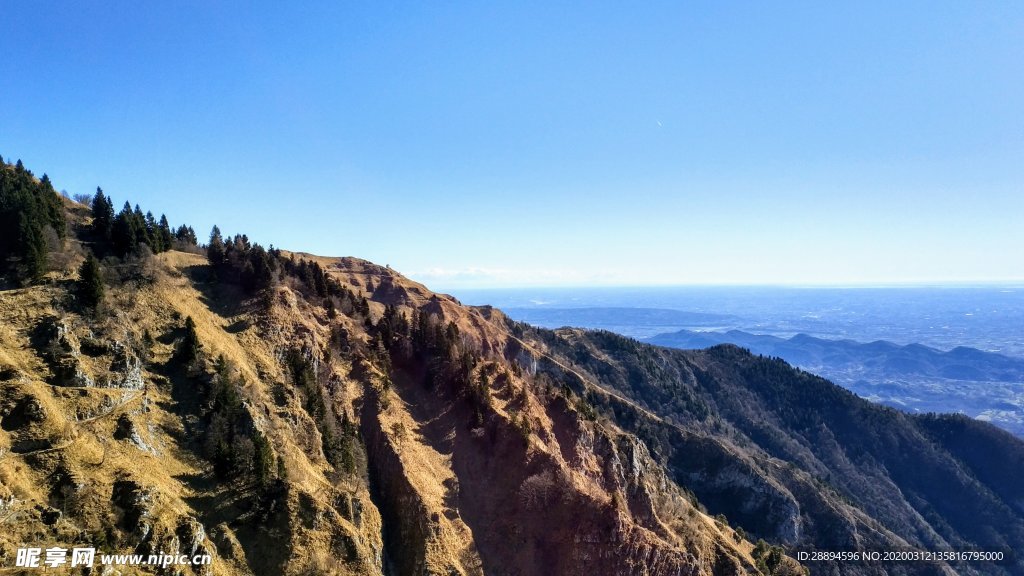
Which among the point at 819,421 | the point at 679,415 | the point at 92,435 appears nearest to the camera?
the point at 92,435

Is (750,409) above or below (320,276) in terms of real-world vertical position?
below

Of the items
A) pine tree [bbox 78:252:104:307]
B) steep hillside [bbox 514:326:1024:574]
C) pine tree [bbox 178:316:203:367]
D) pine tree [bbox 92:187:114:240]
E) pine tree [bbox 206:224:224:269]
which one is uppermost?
pine tree [bbox 92:187:114:240]

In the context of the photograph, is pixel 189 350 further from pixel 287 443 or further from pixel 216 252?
pixel 216 252

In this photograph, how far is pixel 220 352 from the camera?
Answer: 43.6m

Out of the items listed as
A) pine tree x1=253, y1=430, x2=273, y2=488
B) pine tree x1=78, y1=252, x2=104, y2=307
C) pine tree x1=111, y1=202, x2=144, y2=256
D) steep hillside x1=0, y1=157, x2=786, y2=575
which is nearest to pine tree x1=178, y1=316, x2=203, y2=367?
steep hillside x1=0, y1=157, x2=786, y2=575

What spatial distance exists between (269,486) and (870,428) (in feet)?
751

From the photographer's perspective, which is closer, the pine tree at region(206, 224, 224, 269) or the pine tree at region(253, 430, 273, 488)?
the pine tree at region(253, 430, 273, 488)

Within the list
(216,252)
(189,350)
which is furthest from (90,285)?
(216,252)

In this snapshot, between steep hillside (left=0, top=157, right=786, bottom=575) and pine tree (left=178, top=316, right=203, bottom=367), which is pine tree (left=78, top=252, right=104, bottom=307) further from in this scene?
pine tree (left=178, top=316, right=203, bottom=367)

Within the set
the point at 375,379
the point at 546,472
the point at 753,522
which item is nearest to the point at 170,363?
the point at 375,379

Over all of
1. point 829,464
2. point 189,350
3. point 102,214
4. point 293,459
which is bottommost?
point 829,464

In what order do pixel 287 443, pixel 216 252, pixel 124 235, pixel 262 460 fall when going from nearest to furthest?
pixel 262 460
pixel 287 443
pixel 124 235
pixel 216 252

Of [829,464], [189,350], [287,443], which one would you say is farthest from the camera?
[829,464]

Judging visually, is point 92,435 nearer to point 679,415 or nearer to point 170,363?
point 170,363
